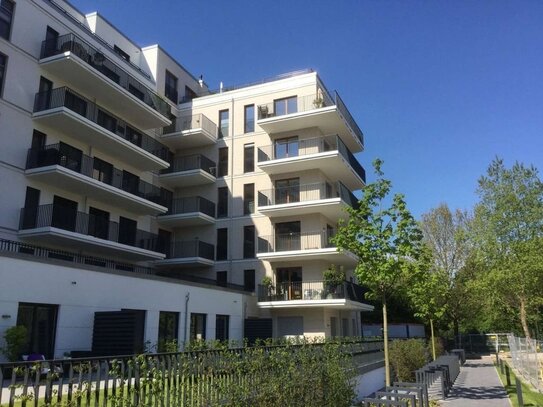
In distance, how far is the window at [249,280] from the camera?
31.2m

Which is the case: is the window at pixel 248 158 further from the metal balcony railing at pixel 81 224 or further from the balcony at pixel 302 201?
the metal balcony railing at pixel 81 224

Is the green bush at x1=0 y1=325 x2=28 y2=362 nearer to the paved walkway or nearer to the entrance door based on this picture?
the entrance door

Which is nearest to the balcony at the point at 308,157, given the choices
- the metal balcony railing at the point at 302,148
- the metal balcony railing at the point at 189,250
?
the metal balcony railing at the point at 302,148

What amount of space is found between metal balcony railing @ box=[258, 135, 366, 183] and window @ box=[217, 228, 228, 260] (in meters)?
5.55

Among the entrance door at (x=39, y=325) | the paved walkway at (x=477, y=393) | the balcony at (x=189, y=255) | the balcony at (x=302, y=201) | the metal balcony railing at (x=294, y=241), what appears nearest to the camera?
the paved walkway at (x=477, y=393)

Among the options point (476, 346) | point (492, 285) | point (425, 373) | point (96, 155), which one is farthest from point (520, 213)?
point (96, 155)

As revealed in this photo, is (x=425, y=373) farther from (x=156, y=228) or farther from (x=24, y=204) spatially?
(x=156, y=228)

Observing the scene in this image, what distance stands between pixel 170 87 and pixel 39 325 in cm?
2212

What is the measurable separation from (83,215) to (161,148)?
8.97 m

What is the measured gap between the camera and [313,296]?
94.5ft

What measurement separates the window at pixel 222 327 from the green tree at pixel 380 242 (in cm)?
1282

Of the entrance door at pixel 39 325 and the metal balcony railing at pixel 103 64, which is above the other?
the metal balcony railing at pixel 103 64

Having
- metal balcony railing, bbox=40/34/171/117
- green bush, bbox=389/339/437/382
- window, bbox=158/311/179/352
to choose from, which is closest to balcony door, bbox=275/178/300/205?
metal balcony railing, bbox=40/34/171/117

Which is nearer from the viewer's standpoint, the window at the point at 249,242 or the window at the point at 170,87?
the window at the point at 249,242
